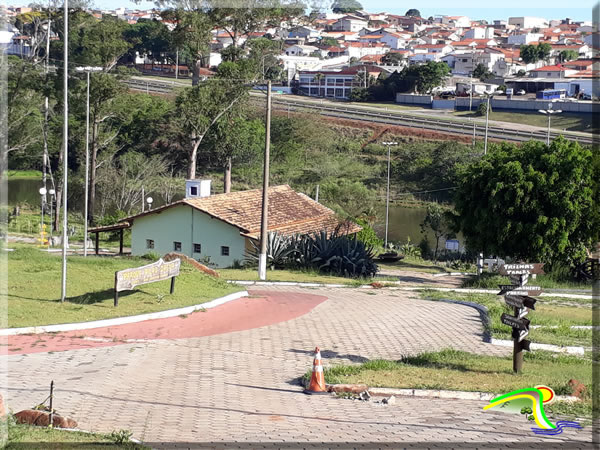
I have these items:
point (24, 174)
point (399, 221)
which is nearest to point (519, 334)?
point (24, 174)

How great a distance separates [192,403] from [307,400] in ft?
4.06

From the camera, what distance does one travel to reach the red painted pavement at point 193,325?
11211mm

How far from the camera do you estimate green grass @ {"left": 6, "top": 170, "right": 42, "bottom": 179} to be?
12.7 meters

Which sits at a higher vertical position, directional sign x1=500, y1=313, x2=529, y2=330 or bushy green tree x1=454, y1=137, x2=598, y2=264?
bushy green tree x1=454, y1=137, x2=598, y2=264

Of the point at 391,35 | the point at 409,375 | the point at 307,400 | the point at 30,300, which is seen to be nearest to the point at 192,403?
the point at 307,400

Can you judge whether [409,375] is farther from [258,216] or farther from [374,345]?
[258,216]

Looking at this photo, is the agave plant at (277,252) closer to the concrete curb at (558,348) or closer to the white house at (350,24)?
the concrete curb at (558,348)

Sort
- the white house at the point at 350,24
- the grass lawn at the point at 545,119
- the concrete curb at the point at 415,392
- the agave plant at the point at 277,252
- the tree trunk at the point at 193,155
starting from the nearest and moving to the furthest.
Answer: the concrete curb at the point at 415,392
the agave plant at the point at 277,252
the tree trunk at the point at 193,155
the grass lawn at the point at 545,119
the white house at the point at 350,24

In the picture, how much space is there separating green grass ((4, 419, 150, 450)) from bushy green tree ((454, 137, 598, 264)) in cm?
1550

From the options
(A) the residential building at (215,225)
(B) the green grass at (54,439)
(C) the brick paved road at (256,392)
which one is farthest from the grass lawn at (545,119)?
(B) the green grass at (54,439)

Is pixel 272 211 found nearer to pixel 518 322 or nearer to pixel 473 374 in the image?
pixel 473 374

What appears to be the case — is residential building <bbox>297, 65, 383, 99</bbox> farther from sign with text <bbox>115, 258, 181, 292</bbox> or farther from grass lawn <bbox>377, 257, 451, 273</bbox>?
sign with text <bbox>115, 258, 181, 292</bbox>

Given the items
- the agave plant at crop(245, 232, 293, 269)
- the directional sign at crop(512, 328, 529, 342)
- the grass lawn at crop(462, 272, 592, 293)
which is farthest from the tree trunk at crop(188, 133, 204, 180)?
the directional sign at crop(512, 328, 529, 342)

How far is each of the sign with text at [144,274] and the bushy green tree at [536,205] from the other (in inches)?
396
